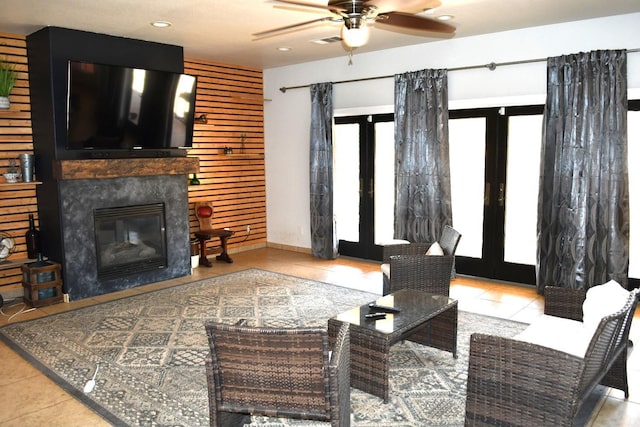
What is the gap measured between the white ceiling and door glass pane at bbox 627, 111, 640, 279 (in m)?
1.09

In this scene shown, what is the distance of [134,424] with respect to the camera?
10.0 ft

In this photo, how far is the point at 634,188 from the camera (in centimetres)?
523

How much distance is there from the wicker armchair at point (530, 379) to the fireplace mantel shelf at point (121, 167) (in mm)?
4367

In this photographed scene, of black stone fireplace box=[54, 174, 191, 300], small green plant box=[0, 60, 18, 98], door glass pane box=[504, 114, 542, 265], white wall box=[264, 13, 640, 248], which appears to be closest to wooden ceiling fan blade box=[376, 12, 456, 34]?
white wall box=[264, 13, 640, 248]

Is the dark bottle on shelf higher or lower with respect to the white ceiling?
lower

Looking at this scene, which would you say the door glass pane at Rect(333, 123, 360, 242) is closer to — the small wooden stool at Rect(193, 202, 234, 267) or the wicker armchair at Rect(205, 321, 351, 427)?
the small wooden stool at Rect(193, 202, 234, 267)

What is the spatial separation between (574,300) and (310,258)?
4427mm

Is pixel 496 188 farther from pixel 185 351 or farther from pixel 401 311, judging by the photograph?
pixel 185 351

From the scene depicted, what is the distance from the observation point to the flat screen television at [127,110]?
5.21 m

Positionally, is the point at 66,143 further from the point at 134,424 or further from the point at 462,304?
the point at 462,304

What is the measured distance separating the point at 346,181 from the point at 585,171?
3236 mm

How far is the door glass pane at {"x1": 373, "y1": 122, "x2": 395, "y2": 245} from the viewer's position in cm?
699

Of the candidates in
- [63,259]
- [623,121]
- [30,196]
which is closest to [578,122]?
[623,121]

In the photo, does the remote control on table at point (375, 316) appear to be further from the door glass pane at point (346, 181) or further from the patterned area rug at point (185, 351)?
the door glass pane at point (346, 181)
